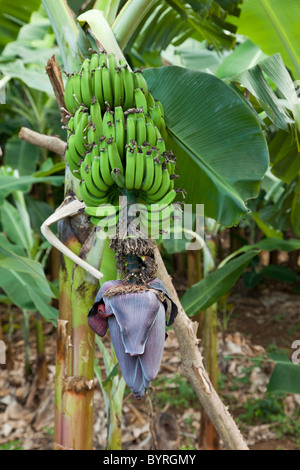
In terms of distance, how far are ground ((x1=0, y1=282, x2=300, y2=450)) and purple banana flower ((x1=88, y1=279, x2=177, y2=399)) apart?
46.8 inches

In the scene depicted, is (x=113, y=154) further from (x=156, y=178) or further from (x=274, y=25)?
(x=274, y=25)

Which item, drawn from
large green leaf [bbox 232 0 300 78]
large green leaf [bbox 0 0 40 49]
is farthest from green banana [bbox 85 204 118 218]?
large green leaf [bbox 0 0 40 49]

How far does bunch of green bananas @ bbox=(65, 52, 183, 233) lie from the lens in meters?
0.61

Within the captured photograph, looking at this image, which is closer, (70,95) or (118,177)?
(118,177)

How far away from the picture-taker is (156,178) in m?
0.62

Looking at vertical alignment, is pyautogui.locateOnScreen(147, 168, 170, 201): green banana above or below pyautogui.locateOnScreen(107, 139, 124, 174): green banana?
below

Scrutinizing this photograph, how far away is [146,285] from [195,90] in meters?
0.42

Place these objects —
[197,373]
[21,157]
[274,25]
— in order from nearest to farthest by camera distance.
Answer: [197,373]
[274,25]
[21,157]

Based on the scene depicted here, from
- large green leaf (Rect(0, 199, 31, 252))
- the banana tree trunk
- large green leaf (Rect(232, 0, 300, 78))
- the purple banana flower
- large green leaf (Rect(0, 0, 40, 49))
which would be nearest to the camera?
the purple banana flower

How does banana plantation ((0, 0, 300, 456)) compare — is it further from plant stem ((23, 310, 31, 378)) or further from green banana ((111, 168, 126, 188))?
plant stem ((23, 310, 31, 378))

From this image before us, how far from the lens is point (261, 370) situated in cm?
256

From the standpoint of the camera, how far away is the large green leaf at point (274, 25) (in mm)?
1084

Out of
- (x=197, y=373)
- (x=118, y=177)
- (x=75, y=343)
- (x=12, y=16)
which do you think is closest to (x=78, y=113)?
(x=118, y=177)

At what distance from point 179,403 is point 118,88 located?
6.63 feet
